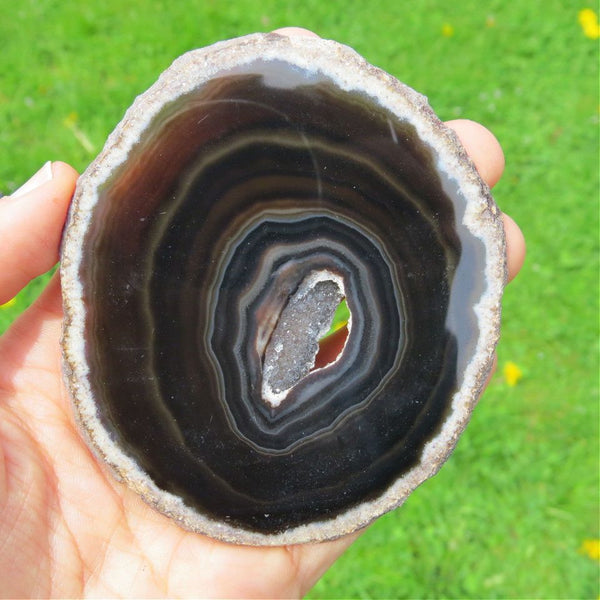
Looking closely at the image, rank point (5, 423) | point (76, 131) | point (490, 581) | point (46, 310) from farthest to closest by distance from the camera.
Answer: point (76, 131), point (490, 581), point (46, 310), point (5, 423)

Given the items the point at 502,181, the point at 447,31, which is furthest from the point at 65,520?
the point at 447,31

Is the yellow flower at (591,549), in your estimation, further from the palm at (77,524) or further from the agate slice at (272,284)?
the agate slice at (272,284)

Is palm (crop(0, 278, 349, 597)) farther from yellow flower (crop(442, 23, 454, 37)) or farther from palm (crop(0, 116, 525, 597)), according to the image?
yellow flower (crop(442, 23, 454, 37))

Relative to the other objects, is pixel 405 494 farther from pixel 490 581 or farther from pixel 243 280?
pixel 490 581

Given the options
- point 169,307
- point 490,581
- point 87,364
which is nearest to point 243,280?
point 169,307

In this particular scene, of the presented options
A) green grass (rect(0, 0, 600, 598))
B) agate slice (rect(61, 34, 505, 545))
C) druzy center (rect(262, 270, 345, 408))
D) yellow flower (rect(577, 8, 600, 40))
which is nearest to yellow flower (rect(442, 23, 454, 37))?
green grass (rect(0, 0, 600, 598))

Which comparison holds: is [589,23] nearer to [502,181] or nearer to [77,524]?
[502,181]
